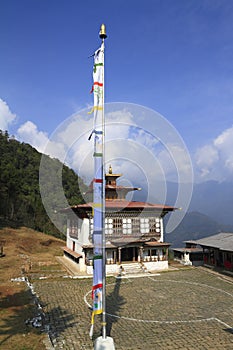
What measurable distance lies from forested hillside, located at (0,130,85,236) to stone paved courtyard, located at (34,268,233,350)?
2482cm

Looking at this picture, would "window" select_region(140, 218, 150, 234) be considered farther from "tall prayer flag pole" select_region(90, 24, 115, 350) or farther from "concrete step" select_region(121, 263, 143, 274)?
"tall prayer flag pole" select_region(90, 24, 115, 350)

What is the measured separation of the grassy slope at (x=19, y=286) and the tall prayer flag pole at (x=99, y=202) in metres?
2.64

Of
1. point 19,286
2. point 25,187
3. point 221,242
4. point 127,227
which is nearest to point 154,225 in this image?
point 127,227

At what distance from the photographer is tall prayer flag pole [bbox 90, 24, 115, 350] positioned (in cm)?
1077

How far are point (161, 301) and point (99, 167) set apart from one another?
11.3m

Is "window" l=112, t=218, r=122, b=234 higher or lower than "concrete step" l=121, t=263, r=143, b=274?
higher

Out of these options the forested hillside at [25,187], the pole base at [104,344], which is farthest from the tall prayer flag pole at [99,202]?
the forested hillside at [25,187]

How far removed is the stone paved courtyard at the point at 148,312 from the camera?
38.3 ft

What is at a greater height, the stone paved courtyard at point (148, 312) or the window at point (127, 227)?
the window at point (127, 227)

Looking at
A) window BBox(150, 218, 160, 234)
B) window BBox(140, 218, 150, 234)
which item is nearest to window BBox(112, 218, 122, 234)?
window BBox(140, 218, 150, 234)

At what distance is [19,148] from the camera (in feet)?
281

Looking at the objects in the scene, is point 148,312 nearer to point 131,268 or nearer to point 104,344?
point 104,344

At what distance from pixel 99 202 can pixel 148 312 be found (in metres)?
8.40

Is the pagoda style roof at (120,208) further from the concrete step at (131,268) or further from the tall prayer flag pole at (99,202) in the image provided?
the tall prayer flag pole at (99,202)
